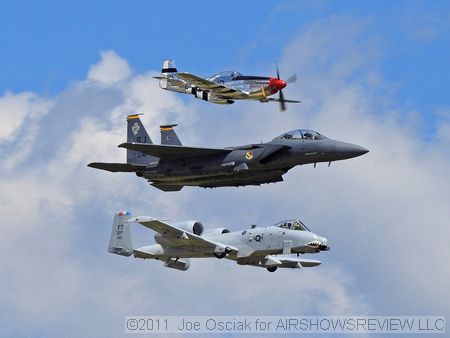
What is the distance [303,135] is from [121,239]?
49.4ft

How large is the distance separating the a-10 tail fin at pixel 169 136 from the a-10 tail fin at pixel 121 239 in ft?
19.7

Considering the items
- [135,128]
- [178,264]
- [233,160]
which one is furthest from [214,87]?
[178,264]

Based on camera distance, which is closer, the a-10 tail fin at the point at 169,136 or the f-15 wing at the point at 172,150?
the f-15 wing at the point at 172,150

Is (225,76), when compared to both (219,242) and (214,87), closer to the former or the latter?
(214,87)

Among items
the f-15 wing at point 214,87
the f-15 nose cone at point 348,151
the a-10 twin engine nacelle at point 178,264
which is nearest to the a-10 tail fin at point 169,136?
the f-15 wing at point 214,87

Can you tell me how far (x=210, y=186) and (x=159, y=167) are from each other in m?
3.29

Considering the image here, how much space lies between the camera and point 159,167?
3103 inches

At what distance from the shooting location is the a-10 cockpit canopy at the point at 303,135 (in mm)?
76062

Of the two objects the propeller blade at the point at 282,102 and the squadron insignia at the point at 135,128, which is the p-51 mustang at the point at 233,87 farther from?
the squadron insignia at the point at 135,128

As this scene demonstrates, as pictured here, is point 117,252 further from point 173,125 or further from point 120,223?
point 173,125

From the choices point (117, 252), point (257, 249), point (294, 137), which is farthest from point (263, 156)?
point (117, 252)

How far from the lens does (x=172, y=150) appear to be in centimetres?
7794

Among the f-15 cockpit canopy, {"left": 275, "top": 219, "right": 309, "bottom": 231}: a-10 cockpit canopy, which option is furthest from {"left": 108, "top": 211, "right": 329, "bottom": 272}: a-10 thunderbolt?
the f-15 cockpit canopy

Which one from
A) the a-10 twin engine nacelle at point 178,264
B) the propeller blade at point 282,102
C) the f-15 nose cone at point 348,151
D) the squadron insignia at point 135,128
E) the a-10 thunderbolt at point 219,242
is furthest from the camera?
the squadron insignia at point 135,128
